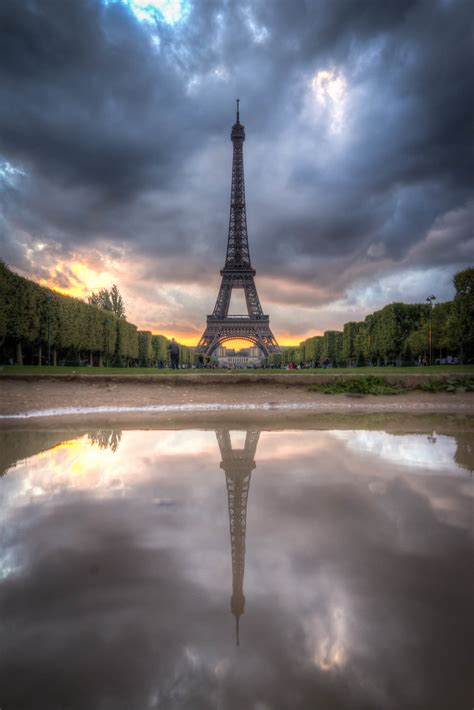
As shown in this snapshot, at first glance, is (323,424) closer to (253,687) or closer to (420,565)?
(420,565)

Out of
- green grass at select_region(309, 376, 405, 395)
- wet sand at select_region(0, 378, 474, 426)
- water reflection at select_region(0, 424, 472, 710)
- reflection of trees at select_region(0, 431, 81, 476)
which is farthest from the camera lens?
green grass at select_region(309, 376, 405, 395)

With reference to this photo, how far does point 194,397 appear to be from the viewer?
14.3 meters

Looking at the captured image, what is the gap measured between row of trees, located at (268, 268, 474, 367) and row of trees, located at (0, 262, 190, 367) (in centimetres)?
2590

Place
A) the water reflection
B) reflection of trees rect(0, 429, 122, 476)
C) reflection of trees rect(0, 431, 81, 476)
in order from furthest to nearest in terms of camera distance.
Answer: reflection of trees rect(0, 429, 122, 476) < reflection of trees rect(0, 431, 81, 476) < the water reflection

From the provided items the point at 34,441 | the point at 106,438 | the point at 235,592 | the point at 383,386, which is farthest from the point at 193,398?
the point at 235,592

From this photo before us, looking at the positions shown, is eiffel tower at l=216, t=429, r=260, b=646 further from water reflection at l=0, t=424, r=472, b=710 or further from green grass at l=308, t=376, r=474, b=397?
green grass at l=308, t=376, r=474, b=397

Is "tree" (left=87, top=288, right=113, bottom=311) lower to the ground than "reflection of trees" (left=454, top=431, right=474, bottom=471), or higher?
higher

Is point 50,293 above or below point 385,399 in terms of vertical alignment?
above

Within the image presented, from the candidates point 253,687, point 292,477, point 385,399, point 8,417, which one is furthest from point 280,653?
point 385,399

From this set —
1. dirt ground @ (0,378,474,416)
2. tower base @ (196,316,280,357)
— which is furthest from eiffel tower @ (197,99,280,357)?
dirt ground @ (0,378,474,416)

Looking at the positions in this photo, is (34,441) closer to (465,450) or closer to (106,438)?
(106,438)

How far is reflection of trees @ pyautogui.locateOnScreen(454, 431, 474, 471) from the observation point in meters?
4.70

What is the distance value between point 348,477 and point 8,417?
366 inches

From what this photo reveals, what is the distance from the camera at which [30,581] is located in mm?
1968
